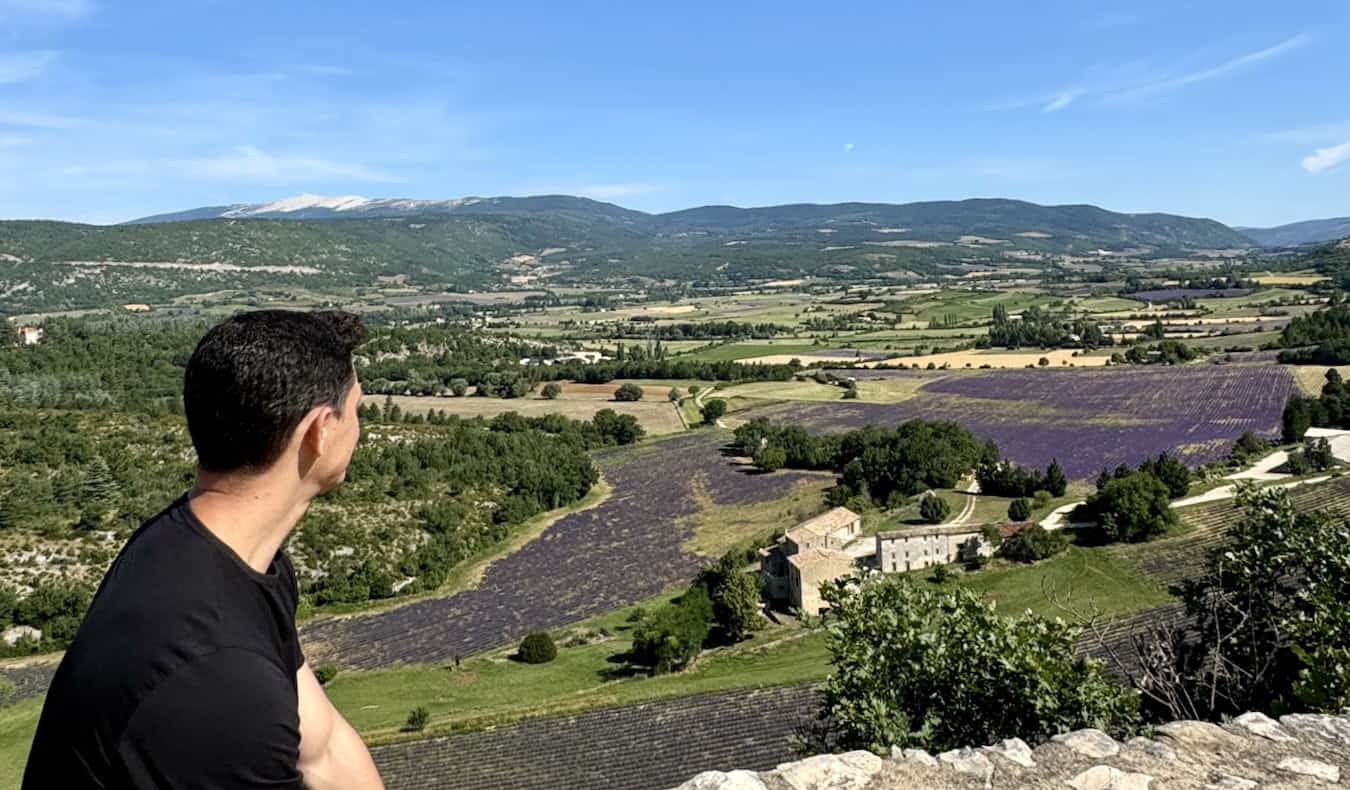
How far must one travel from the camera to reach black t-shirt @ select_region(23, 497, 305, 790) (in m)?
2.18

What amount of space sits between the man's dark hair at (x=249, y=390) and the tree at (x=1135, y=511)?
45555 mm

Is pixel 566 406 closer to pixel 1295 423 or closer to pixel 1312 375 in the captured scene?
pixel 1295 423

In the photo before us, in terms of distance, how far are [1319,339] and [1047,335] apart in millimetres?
30588

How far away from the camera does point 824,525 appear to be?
148 feet

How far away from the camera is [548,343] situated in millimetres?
135250

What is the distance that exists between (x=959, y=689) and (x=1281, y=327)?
4836 inches

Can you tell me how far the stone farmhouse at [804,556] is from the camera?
127 ft

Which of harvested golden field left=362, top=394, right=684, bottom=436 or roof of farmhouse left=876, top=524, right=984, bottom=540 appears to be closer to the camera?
roof of farmhouse left=876, top=524, right=984, bottom=540

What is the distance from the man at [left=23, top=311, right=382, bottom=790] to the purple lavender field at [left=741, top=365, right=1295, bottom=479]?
59.1 meters

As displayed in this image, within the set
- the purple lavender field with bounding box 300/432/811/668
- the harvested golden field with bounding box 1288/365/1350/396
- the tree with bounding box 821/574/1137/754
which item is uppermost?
the tree with bounding box 821/574/1137/754

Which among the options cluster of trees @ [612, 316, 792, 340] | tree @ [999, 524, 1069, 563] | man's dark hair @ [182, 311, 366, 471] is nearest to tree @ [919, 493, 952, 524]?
tree @ [999, 524, 1069, 563]

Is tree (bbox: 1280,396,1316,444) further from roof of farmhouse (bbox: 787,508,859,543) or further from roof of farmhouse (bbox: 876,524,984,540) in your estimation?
roof of farmhouse (bbox: 787,508,859,543)

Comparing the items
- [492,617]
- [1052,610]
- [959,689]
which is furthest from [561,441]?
[959,689]

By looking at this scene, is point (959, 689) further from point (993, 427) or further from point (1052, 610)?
point (993, 427)
